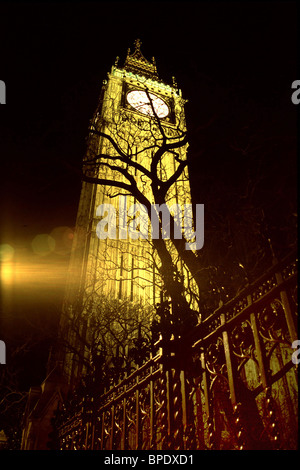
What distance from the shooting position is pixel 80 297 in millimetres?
19312

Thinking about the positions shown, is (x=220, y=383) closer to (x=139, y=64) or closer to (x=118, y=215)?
(x=118, y=215)

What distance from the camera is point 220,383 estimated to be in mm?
3129

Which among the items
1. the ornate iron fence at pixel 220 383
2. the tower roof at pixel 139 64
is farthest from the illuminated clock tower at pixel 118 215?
the ornate iron fence at pixel 220 383

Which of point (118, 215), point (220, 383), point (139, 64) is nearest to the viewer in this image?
point (220, 383)

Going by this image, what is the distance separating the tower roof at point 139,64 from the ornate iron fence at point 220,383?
1687 inches

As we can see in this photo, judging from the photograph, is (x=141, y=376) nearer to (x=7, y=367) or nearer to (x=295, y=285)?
(x=295, y=285)

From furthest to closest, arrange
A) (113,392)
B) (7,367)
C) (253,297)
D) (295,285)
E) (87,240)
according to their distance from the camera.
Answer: (87,240)
(7,367)
(113,392)
(253,297)
(295,285)

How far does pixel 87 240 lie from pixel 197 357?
25607 millimetres

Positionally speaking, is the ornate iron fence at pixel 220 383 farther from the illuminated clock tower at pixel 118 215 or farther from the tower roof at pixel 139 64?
the tower roof at pixel 139 64

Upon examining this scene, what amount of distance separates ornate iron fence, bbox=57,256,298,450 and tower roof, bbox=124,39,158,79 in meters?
42.9

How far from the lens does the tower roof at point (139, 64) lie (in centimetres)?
4119

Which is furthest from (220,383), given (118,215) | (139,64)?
(139,64)

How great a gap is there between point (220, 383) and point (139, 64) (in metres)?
45.9
